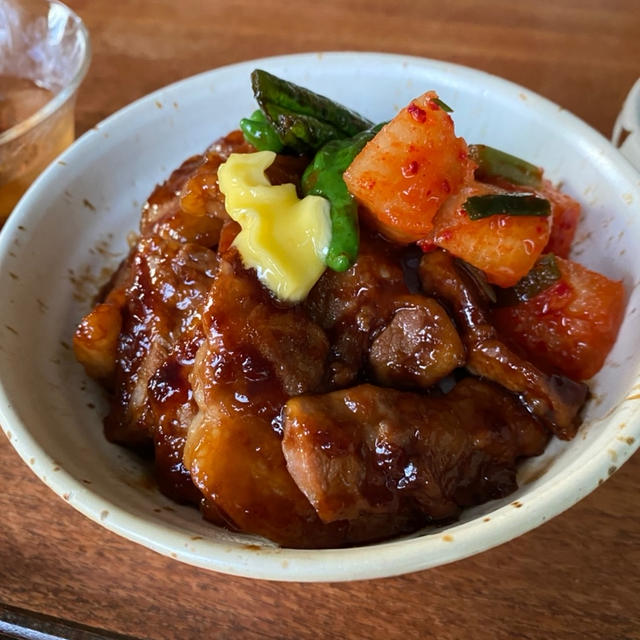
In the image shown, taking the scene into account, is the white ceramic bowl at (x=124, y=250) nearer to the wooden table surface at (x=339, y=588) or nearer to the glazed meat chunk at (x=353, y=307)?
the wooden table surface at (x=339, y=588)

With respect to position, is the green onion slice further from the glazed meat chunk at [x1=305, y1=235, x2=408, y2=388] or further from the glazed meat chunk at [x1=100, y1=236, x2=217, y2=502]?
the glazed meat chunk at [x1=100, y1=236, x2=217, y2=502]

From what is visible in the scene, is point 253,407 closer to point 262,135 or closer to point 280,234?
point 280,234

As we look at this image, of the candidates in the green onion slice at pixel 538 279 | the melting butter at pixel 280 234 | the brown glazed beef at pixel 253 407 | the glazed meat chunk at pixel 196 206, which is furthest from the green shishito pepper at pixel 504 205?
the glazed meat chunk at pixel 196 206

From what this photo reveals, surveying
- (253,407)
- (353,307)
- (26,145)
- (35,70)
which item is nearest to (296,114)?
(353,307)

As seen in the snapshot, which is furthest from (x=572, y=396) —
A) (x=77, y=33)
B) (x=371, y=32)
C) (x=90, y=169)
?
(x=77, y=33)

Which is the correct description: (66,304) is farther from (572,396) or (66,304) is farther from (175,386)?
(572,396)

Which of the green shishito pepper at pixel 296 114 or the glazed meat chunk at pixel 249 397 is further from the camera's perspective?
the green shishito pepper at pixel 296 114
